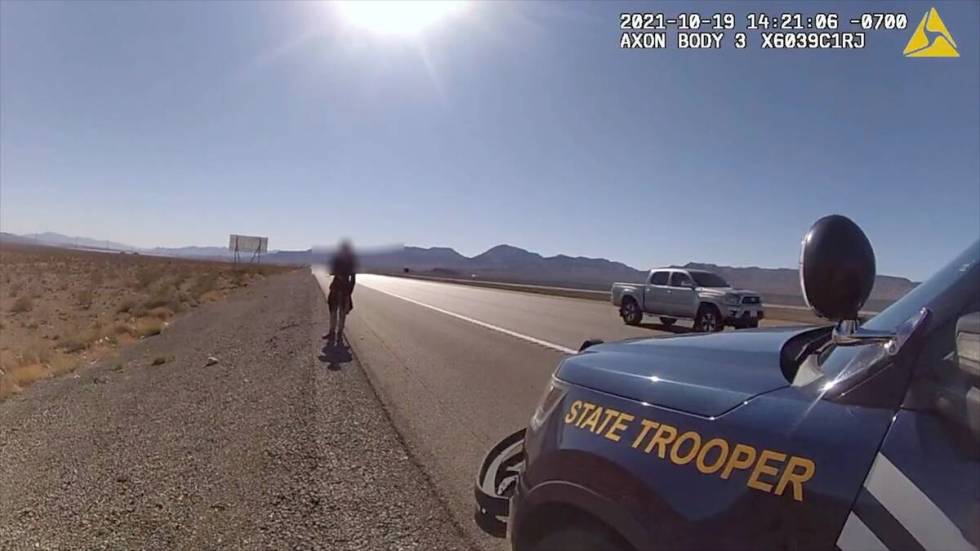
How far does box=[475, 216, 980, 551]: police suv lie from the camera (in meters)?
1.23

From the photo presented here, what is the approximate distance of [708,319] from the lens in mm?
16094

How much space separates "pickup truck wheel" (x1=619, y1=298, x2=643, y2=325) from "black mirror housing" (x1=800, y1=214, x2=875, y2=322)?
16969 millimetres

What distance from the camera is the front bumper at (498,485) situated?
260 centimetres

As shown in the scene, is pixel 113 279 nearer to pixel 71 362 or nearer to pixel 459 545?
pixel 71 362

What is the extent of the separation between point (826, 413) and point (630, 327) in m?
16.3

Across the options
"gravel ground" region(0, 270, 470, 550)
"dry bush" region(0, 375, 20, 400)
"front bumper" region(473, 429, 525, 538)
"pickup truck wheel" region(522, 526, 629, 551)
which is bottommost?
"dry bush" region(0, 375, 20, 400)

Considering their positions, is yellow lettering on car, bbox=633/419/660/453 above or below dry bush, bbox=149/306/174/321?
above

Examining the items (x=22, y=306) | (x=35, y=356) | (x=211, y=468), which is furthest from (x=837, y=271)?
(x=22, y=306)

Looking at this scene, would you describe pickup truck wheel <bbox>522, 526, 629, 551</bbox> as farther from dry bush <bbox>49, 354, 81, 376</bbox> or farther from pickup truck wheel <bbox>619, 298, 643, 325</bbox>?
pickup truck wheel <bbox>619, 298, 643, 325</bbox>

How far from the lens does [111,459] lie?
16.4 ft

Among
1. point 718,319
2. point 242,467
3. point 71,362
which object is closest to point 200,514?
point 242,467

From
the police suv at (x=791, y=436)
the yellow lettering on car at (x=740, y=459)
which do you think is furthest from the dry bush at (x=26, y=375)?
the yellow lettering on car at (x=740, y=459)

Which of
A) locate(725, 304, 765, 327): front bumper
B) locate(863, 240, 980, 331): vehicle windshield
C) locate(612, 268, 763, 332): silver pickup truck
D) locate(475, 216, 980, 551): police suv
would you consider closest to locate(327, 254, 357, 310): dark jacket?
locate(612, 268, 763, 332): silver pickup truck

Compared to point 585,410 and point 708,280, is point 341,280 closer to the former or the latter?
point 708,280
